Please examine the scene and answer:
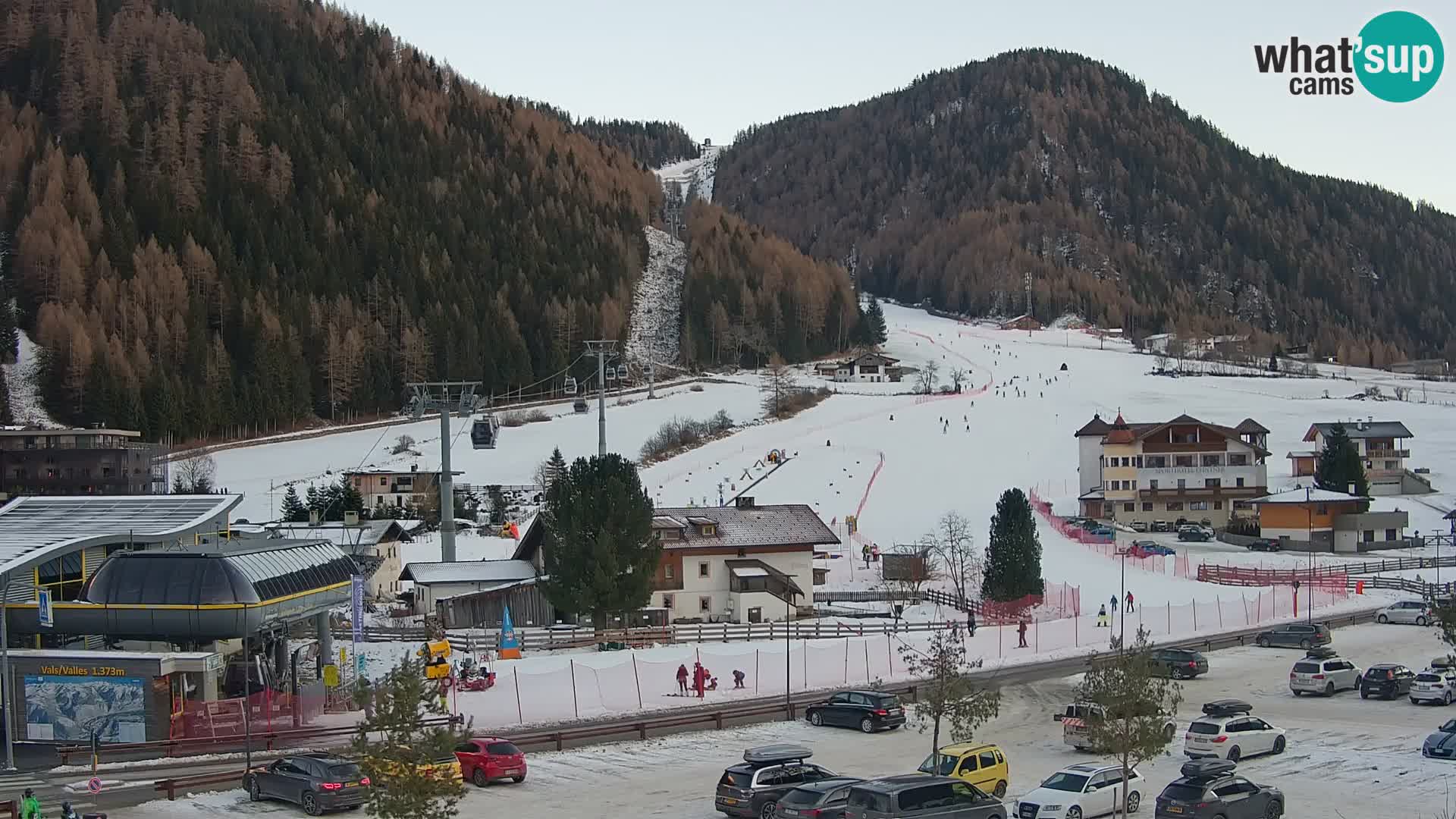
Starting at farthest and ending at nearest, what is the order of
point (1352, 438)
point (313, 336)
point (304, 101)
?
point (304, 101), point (313, 336), point (1352, 438)

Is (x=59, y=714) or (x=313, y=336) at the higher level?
(x=313, y=336)

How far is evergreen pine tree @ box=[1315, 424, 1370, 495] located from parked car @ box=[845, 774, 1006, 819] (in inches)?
2181

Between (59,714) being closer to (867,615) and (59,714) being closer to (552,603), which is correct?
(552,603)

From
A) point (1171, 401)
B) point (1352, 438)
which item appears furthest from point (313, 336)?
point (1352, 438)

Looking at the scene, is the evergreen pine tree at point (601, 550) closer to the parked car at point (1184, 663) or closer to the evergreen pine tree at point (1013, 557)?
the evergreen pine tree at point (1013, 557)

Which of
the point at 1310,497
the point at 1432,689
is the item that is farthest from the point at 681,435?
the point at 1432,689

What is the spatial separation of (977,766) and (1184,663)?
1507cm

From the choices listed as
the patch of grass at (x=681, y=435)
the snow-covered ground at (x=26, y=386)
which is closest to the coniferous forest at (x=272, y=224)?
the snow-covered ground at (x=26, y=386)

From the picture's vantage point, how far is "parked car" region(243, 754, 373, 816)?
956 inches

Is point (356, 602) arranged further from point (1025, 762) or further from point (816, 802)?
point (816, 802)

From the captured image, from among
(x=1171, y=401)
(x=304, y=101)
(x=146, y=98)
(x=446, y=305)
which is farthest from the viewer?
(x=304, y=101)

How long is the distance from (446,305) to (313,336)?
16.5 meters

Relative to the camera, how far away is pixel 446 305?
144500 mm

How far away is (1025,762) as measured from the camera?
28.4m
